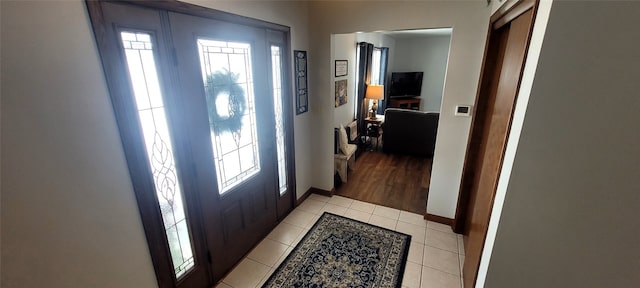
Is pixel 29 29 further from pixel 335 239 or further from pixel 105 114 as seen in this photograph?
pixel 335 239

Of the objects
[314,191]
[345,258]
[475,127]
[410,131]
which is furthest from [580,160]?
[410,131]

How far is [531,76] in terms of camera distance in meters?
1.02

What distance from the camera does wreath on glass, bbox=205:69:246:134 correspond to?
1815 millimetres

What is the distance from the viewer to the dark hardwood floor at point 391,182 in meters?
3.34

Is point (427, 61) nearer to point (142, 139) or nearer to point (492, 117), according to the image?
point (492, 117)

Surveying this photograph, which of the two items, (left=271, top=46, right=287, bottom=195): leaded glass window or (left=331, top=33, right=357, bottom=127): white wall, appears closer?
(left=271, top=46, right=287, bottom=195): leaded glass window

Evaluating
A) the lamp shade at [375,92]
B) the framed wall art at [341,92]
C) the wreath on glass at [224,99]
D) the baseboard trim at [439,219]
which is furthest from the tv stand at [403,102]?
the wreath on glass at [224,99]

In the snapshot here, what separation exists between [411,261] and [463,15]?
90.2 inches

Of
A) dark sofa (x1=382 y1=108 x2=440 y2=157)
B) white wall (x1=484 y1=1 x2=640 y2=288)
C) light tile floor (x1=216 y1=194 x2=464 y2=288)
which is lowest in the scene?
light tile floor (x1=216 y1=194 x2=464 y2=288)

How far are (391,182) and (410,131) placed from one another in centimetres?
136

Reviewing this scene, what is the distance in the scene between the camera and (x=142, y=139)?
1356 millimetres

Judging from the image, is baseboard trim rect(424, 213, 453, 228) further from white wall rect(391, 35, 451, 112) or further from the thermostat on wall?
white wall rect(391, 35, 451, 112)

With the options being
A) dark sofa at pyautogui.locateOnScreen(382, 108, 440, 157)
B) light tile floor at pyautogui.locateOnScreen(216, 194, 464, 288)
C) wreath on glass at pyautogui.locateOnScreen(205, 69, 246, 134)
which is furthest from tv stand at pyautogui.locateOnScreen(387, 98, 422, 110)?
wreath on glass at pyautogui.locateOnScreen(205, 69, 246, 134)

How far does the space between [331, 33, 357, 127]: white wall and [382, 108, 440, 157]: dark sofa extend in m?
0.79
